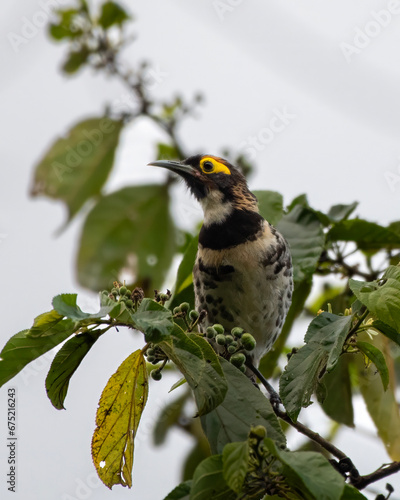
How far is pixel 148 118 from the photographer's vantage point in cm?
484

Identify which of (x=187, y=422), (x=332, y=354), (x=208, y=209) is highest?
(x=208, y=209)

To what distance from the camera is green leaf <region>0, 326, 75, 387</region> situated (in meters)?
2.21

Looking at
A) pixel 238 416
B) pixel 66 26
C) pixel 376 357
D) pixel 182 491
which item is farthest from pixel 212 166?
pixel 182 491

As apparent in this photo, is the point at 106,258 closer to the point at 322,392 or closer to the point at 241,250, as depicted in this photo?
the point at 241,250

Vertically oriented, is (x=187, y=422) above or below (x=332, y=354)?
below

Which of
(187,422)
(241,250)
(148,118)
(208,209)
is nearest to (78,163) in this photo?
(148,118)

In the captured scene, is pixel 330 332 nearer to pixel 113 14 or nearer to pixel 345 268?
pixel 345 268

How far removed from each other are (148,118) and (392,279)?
2.83 metres

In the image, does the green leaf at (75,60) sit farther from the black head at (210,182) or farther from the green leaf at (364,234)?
the green leaf at (364,234)

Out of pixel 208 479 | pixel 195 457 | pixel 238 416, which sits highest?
pixel 238 416

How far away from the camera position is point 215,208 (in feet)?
13.7

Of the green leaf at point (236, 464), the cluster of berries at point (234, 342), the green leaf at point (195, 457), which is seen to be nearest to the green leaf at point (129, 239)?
the green leaf at point (195, 457)

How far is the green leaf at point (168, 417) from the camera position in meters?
4.84

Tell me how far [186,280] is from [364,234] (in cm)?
93
